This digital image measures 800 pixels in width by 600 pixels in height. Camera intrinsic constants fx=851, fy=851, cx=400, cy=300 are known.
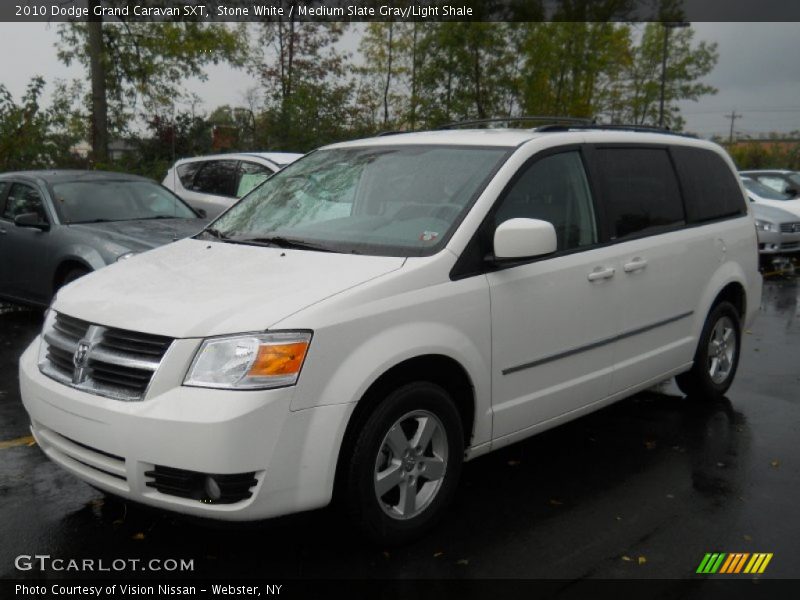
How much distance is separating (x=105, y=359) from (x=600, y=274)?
2.58 meters

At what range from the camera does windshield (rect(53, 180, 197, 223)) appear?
28.2ft

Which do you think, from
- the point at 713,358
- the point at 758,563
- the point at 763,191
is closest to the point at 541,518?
the point at 758,563

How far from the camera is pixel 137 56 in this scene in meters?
19.6

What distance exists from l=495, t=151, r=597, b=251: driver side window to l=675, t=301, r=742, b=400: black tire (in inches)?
65.3

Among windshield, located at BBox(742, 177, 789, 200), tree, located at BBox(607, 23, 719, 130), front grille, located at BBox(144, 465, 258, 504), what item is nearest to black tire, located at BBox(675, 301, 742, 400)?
front grille, located at BBox(144, 465, 258, 504)

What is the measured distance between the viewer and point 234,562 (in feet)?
11.9

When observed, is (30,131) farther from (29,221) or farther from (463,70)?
(463,70)

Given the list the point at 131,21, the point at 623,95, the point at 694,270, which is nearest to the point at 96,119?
the point at 131,21

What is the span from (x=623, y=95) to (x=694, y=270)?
29611mm

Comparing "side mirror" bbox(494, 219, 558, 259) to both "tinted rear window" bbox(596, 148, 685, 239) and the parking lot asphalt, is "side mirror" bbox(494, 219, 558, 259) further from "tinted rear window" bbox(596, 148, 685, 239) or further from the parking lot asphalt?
the parking lot asphalt

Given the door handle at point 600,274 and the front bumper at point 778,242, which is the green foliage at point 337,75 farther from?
the door handle at point 600,274

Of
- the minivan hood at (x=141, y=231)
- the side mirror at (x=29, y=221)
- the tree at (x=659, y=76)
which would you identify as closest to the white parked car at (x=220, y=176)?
the minivan hood at (x=141, y=231)

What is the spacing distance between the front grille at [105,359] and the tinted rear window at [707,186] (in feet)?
12.3

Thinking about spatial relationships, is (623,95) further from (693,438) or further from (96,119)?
(693,438)
